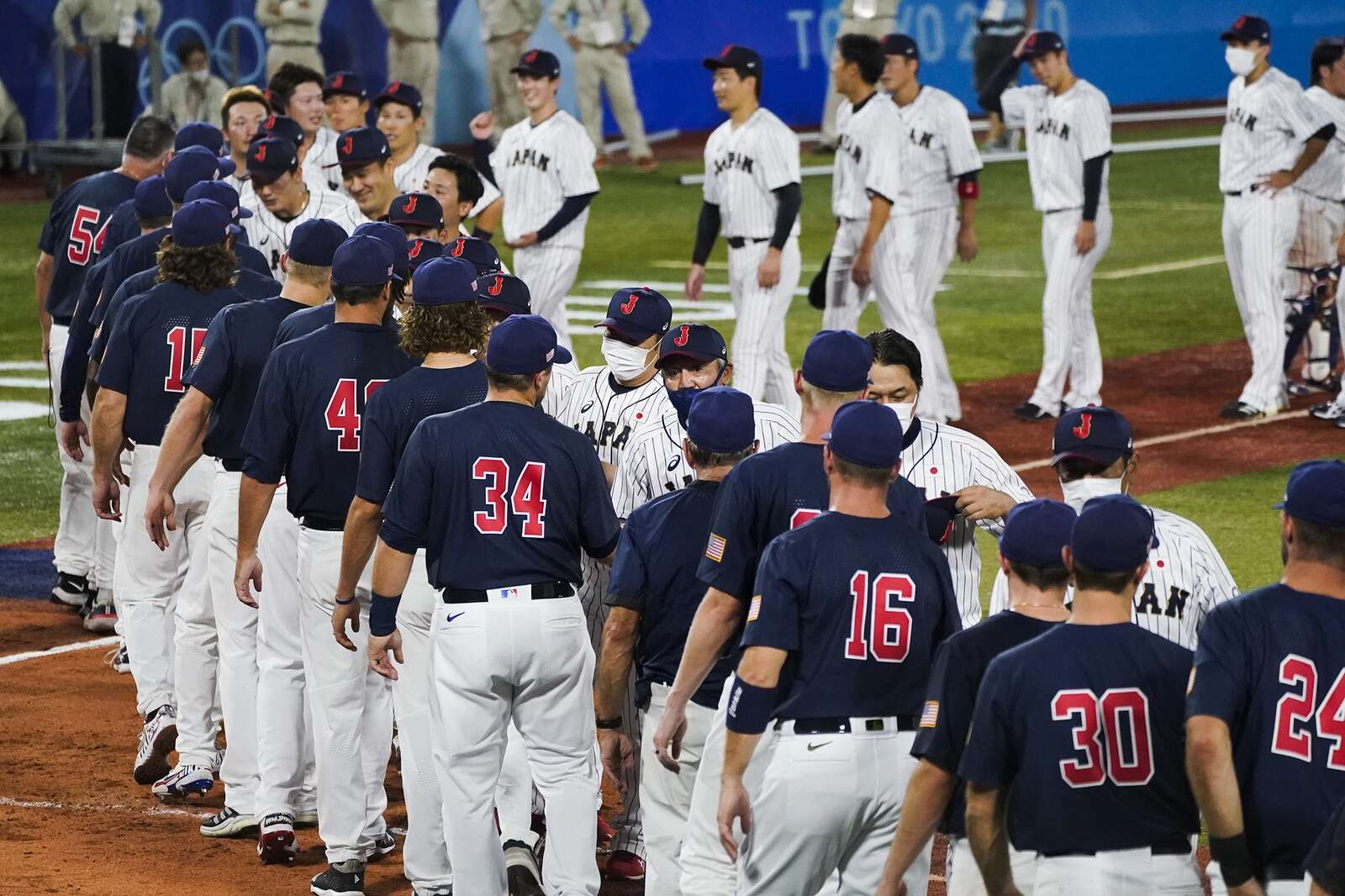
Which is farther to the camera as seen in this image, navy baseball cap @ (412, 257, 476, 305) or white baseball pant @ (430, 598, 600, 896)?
navy baseball cap @ (412, 257, 476, 305)

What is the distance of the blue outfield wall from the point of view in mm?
23969

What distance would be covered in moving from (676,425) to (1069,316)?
6.98 m

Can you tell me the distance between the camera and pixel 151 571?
285 inches

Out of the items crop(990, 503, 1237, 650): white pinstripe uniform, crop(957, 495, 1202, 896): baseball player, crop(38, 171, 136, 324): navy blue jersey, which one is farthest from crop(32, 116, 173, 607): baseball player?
crop(957, 495, 1202, 896): baseball player

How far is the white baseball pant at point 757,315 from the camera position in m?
11.4

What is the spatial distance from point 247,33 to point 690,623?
20706mm

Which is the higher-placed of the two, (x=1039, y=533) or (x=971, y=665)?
(x=1039, y=533)

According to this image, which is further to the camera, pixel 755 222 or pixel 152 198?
pixel 755 222

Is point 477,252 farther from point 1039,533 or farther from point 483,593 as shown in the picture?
point 1039,533

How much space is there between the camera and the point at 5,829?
652 centimetres

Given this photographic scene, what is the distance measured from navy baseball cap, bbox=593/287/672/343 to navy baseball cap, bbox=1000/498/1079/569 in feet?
7.21

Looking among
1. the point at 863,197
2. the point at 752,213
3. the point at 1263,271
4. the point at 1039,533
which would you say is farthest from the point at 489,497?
the point at 1263,271

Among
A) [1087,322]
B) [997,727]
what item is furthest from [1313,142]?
[997,727]

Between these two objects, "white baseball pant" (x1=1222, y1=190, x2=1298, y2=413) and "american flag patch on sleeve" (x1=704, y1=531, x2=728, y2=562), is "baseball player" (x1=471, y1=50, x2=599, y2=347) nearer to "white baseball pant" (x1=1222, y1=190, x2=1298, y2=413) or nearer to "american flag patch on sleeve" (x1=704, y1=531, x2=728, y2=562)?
"white baseball pant" (x1=1222, y1=190, x2=1298, y2=413)
